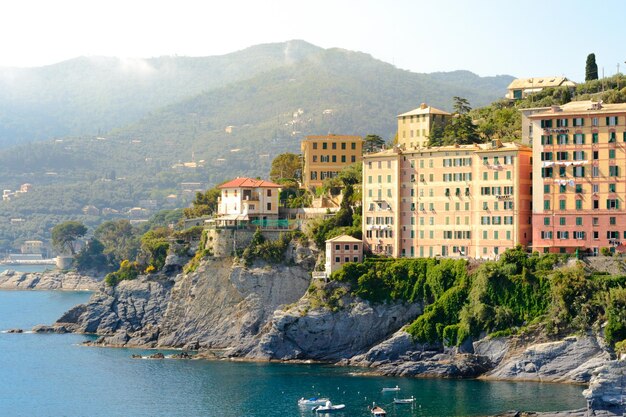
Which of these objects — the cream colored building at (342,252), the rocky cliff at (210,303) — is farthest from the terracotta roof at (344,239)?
the rocky cliff at (210,303)

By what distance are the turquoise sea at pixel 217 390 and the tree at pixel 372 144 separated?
123 ft

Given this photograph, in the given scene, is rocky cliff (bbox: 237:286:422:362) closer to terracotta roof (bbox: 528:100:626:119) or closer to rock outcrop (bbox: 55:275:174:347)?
rock outcrop (bbox: 55:275:174:347)

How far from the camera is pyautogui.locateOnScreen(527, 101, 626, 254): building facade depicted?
105 meters

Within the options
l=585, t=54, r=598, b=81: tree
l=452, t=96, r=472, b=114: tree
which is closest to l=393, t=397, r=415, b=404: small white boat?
l=452, t=96, r=472, b=114: tree

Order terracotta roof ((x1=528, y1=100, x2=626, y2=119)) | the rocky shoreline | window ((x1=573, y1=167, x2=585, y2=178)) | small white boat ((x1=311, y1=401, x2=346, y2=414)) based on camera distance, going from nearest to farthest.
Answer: small white boat ((x1=311, y1=401, x2=346, y2=414))
the rocky shoreline
terracotta roof ((x1=528, y1=100, x2=626, y2=119))
window ((x1=573, y1=167, x2=585, y2=178))

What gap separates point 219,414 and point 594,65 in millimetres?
74744

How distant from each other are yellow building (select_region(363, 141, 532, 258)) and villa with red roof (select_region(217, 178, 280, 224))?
43.0ft

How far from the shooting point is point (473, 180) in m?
112

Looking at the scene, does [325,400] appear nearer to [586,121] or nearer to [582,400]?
[582,400]

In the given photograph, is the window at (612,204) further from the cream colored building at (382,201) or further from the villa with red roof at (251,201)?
the villa with red roof at (251,201)

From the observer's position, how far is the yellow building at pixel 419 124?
452 ft

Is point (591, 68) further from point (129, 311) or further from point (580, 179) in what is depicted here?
point (129, 311)

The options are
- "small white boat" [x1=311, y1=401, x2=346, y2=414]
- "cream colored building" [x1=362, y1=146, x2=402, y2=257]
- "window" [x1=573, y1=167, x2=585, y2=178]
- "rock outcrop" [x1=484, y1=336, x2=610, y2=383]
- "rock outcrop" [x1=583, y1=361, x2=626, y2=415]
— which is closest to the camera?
"rock outcrop" [x1=583, y1=361, x2=626, y2=415]

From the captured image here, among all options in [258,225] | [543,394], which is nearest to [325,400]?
[543,394]
